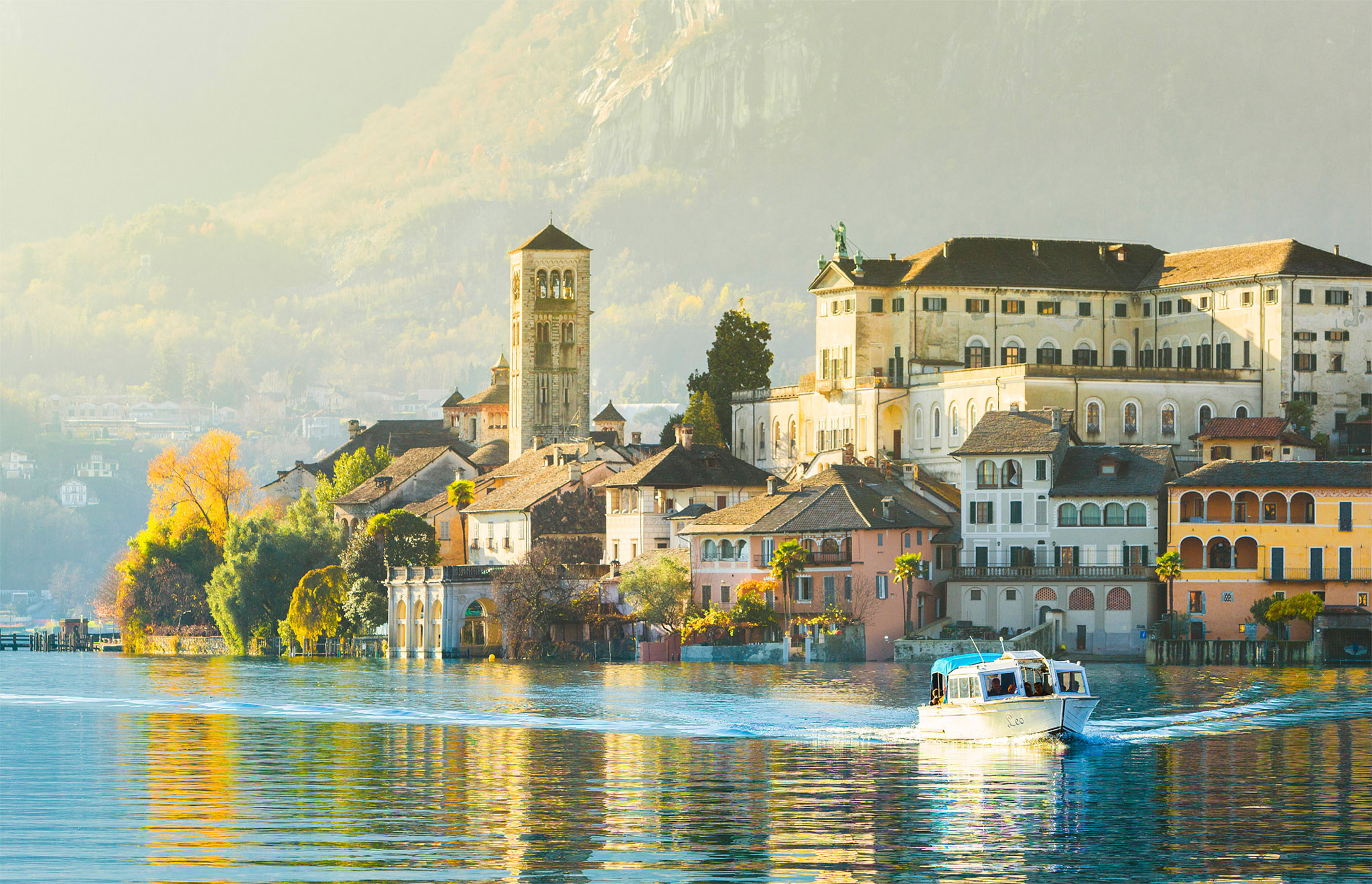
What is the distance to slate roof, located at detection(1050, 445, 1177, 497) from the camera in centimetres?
10275

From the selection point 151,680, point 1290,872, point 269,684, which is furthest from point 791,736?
point 151,680

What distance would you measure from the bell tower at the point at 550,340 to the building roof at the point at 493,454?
3.68 feet

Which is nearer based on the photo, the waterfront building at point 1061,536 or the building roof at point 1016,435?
the waterfront building at point 1061,536

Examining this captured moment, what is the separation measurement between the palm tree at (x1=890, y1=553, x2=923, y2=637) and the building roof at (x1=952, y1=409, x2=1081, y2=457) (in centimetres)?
679

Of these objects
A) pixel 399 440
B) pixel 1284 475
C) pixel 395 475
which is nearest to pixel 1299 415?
pixel 1284 475

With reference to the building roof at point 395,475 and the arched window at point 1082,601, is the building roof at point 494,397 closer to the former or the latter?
the building roof at point 395,475

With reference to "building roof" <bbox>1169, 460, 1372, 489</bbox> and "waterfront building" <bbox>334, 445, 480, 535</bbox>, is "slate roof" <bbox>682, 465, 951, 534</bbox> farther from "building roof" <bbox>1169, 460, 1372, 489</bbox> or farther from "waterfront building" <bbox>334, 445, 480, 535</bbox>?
"waterfront building" <bbox>334, 445, 480, 535</bbox>

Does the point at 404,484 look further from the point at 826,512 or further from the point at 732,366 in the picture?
the point at 826,512

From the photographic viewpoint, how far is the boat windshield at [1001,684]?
55.5 metres

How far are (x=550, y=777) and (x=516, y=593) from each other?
62.1 m

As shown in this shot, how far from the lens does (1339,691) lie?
75125 mm

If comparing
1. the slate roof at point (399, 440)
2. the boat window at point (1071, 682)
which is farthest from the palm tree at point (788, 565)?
the slate roof at point (399, 440)

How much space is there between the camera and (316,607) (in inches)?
4690

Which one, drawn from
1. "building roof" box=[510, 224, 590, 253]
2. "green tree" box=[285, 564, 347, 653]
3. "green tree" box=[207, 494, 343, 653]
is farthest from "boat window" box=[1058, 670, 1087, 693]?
→ "building roof" box=[510, 224, 590, 253]
